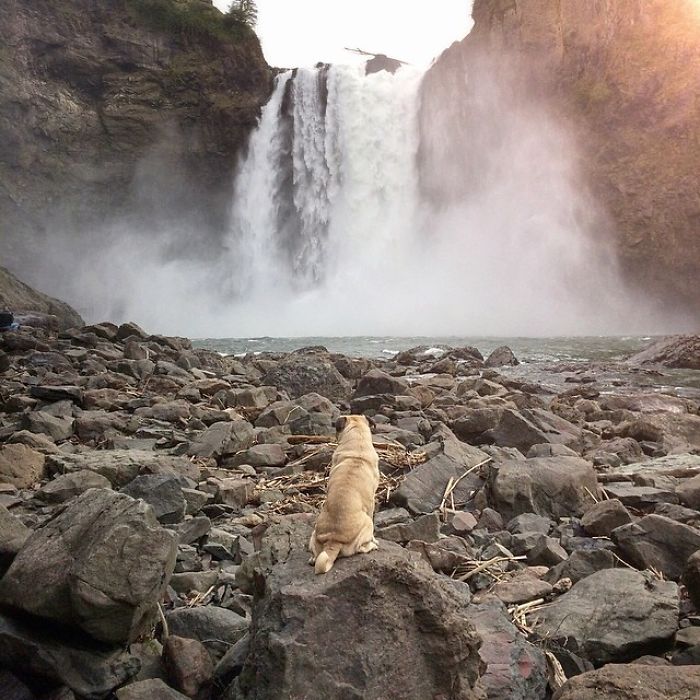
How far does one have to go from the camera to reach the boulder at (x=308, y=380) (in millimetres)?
9070

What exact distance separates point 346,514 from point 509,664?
28.8 inches

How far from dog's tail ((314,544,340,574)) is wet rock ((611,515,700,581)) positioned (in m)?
1.93

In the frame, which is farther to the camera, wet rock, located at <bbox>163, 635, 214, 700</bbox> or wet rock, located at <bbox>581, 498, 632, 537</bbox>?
wet rock, located at <bbox>581, 498, 632, 537</bbox>

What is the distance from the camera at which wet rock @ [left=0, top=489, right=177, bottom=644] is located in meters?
1.80

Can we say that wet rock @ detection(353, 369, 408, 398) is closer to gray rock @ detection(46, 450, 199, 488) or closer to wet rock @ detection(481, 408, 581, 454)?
wet rock @ detection(481, 408, 581, 454)

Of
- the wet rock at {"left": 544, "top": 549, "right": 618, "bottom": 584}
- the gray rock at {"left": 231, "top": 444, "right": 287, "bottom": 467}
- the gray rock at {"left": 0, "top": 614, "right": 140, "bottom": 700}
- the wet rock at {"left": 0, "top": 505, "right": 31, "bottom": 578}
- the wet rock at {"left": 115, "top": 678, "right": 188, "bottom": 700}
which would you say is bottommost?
the wet rock at {"left": 544, "top": 549, "right": 618, "bottom": 584}

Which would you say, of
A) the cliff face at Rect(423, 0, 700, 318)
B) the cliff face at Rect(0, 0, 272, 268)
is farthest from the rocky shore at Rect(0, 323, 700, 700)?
the cliff face at Rect(0, 0, 272, 268)

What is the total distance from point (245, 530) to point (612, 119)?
4229 cm

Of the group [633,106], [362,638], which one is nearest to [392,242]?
[633,106]

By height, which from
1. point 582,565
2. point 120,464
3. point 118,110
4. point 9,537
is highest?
point 118,110

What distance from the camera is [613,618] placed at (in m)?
2.29

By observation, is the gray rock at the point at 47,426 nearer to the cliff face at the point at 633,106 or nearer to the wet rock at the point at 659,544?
the wet rock at the point at 659,544

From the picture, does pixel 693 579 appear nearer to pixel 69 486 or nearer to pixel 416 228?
pixel 69 486

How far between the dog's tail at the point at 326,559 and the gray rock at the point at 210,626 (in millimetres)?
503
